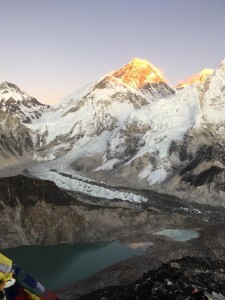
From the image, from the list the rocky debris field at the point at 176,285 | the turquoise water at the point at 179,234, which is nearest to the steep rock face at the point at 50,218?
the turquoise water at the point at 179,234

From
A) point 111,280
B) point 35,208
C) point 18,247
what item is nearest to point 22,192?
point 35,208

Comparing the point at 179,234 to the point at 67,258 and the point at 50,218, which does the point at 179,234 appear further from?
the point at 67,258

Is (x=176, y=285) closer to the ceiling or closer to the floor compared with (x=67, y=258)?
closer to the ceiling

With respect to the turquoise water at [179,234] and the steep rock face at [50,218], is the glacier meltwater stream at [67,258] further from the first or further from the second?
the turquoise water at [179,234]

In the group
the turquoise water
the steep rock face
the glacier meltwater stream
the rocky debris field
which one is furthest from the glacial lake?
the rocky debris field

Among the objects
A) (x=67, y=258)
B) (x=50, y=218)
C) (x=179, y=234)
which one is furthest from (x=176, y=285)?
(x=179, y=234)
